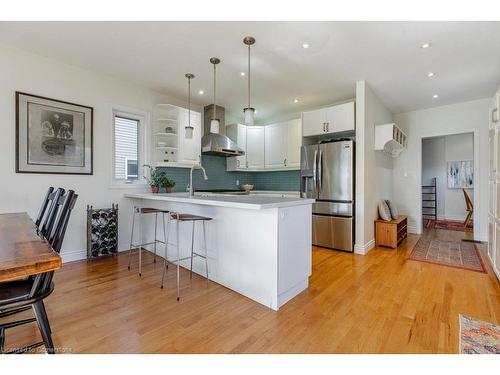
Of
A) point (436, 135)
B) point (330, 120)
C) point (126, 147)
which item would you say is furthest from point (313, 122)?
point (126, 147)

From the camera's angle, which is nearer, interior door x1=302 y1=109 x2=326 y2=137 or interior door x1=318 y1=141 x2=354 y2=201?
interior door x1=318 y1=141 x2=354 y2=201

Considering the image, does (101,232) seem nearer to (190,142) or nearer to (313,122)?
(190,142)

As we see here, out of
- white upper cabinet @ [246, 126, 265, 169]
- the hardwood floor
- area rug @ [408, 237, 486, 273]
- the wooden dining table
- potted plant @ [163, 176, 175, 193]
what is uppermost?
white upper cabinet @ [246, 126, 265, 169]

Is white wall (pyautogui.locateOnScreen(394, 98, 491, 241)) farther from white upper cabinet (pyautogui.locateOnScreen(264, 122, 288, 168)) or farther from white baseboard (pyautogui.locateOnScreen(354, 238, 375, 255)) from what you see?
white upper cabinet (pyautogui.locateOnScreen(264, 122, 288, 168))

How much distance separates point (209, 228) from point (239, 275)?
0.63 metres

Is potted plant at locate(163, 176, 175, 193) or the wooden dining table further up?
potted plant at locate(163, 176, 175, 193)

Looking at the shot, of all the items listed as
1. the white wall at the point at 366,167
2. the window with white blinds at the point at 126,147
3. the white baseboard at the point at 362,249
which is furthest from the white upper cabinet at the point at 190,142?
the white baseboard at the point at 362,249

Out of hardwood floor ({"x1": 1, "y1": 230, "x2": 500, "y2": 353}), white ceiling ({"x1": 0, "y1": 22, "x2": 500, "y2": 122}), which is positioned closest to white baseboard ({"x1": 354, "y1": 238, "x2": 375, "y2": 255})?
hardwood floor ({"x1": 1, "y1": 230, "x2": 500, "y2": 353})

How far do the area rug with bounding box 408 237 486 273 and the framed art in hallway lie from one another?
344 cm

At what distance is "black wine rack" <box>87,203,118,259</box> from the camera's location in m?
3.42

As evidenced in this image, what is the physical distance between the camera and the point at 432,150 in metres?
7.54

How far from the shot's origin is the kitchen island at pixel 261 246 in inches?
85.0
